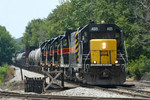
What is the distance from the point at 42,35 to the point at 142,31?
72661 mm

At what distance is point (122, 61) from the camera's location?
16.4m

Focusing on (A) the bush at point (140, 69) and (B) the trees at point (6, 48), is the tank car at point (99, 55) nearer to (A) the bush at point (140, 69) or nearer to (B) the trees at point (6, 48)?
(A) the bush at point (140, 69)

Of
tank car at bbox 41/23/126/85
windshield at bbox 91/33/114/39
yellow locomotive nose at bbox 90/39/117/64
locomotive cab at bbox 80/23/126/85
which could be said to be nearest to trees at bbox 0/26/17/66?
tank car at bbox 41/23/126/85

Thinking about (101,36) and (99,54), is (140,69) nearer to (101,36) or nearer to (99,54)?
(101,36)

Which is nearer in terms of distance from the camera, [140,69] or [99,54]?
[99,54]

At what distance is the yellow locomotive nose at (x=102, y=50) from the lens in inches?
632

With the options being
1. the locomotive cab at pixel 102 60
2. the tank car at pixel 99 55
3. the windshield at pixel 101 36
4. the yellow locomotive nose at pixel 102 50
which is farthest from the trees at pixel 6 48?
the yellow locomotive nose at pixel 102 50

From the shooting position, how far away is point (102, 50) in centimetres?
1609

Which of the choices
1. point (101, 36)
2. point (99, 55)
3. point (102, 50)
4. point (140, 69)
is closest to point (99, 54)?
point (99, 55)

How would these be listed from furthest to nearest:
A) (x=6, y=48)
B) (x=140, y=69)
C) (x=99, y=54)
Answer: (x=6, y=48)
(x=140, y=69)
(x=99, y=54)

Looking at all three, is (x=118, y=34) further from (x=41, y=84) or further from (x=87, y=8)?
(x=87, y=8)

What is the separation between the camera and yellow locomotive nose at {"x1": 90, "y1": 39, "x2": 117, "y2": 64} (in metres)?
16.0

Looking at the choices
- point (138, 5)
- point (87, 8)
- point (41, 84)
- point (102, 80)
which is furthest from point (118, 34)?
point (87, 8)

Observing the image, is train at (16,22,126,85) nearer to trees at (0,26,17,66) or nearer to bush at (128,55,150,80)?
bush at (128,55,150,80)
